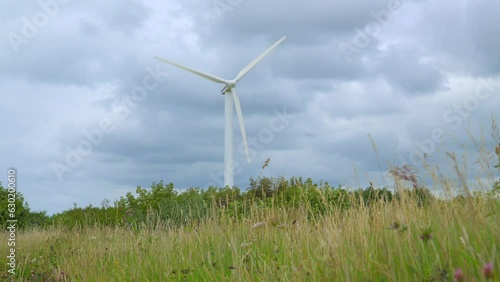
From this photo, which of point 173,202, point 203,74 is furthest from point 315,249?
point 203,74

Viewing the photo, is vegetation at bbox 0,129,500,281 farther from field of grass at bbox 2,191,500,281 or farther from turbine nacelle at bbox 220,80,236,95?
turbine nacelle at bbox 220,80,236,95

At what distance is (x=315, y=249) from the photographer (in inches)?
223

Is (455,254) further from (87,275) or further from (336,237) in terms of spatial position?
(87,275)

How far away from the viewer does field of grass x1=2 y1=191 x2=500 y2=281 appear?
3.83 meters

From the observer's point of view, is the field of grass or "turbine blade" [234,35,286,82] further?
"turbine blade" [234,35,286,82]

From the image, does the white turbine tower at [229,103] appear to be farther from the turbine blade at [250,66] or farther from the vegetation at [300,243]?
the vegetation at [300,243]

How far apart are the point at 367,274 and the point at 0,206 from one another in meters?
20.4

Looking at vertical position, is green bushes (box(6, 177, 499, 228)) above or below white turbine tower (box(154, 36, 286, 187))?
below

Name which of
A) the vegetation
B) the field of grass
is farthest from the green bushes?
the field of grass

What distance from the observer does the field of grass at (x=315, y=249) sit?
383cm

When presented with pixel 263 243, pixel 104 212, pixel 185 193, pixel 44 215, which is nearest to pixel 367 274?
pixel 263 243

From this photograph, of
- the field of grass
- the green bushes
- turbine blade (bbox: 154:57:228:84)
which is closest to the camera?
the field of grass

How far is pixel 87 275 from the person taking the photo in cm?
860

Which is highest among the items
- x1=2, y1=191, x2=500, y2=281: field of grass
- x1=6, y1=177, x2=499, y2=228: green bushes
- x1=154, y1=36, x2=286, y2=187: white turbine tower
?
x1=154, y1=36, x2=286, y2=187: white turbine tower
